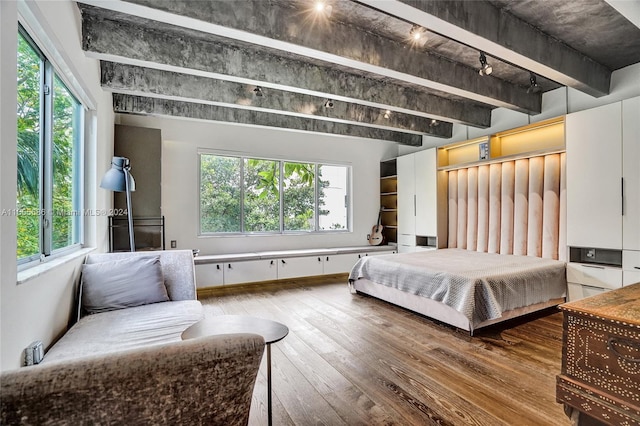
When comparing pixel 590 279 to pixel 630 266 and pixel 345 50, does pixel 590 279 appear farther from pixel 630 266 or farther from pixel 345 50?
pixel 345 50

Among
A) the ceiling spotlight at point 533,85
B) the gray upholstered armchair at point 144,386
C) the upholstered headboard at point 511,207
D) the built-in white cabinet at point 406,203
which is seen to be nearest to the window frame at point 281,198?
the built-in white cabinet at point 406,203

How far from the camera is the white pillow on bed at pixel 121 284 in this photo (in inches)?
93.7

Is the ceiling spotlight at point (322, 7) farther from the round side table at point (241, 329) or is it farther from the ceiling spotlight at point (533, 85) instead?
the ceiling spotlight at point (533, 85)

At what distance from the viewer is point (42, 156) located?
190cm

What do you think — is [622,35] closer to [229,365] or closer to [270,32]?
[270,32]

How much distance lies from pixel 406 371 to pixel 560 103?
425 cm

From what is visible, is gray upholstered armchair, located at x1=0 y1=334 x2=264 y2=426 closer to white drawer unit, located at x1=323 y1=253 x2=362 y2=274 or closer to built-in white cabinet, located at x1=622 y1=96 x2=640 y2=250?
built-in white cabinet, located at x1=622 y1=96 x2=640 y2=250

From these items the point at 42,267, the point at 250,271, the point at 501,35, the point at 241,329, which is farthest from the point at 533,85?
the point at 42,267

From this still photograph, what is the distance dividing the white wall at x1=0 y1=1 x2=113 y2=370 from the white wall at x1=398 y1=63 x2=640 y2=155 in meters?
5.47

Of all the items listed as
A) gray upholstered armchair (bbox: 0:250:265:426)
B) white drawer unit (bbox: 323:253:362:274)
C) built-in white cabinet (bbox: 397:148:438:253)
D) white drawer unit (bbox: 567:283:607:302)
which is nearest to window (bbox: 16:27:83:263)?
gray upholstered armchair (bbox: 0:250:265:426)

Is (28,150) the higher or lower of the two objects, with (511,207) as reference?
higher

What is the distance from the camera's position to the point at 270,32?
2.49 metres

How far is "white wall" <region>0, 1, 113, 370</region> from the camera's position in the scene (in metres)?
1.29

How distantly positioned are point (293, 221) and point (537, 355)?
4.26 m
